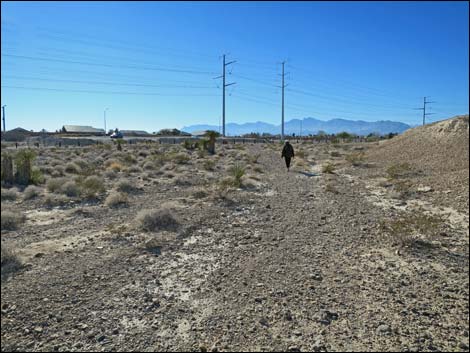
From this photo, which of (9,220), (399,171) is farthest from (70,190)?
(399,171)

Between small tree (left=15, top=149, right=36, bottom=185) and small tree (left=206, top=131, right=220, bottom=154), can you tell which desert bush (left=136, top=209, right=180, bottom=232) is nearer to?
small tree (left=15, top=149, right=36, bottom=185)

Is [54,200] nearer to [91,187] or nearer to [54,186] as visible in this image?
[91,187]

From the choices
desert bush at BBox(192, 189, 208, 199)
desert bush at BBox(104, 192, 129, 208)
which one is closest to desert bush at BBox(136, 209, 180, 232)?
desert bush at BBox(104, 192, 129, 208)

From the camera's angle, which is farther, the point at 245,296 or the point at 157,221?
the point at 157,221

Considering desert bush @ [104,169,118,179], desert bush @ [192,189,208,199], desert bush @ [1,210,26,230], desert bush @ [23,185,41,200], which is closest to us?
desert bush @ [1,210,26,230]

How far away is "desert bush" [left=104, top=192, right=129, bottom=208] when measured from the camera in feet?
39.1

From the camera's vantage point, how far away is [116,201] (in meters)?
12.1

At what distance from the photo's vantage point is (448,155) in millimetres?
18609

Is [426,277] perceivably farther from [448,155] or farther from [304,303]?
[448,155]

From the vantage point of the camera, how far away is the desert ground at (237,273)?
4.20 m

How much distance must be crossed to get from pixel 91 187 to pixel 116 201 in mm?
2266

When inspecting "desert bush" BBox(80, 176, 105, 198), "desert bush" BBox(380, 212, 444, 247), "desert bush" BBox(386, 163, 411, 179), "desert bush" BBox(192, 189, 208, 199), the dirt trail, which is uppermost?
"desert bush" BBox(386, 163, 411, 179)

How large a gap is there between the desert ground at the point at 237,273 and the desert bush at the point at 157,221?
0.11 ft

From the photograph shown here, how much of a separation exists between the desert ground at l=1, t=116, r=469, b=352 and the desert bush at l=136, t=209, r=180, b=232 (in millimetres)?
35
